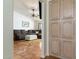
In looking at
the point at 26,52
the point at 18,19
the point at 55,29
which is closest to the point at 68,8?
the point at 55,29

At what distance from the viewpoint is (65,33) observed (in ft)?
11.7

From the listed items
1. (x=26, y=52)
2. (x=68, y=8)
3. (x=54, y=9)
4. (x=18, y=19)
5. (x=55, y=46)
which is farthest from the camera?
(x=18, y=19)

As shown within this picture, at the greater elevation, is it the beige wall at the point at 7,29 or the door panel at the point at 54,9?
the door panel at the point at 54,9

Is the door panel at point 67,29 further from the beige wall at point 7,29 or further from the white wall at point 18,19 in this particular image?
the white wall at point 18,19

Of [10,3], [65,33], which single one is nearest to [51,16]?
[65,33]

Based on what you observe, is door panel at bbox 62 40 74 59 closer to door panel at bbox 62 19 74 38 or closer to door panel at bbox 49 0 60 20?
door panel at bbox 62 19 74 38

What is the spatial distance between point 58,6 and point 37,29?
974cm

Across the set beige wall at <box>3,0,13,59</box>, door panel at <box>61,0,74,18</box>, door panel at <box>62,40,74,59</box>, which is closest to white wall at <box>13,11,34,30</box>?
door panel at <box>61,0,74,18</box>

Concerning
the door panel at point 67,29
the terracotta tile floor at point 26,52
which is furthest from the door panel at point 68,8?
the terracotta tile floor at point 26,52

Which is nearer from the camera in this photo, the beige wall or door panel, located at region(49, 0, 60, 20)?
the beige wall

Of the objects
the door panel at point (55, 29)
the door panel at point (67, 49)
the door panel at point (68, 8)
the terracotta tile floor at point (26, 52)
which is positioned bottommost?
the terracotta tile floor at point (26, 52)

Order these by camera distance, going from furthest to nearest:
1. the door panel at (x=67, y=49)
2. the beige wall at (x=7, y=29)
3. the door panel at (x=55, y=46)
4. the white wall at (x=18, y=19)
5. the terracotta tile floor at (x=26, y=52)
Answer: the white wall at (x=18, y=19)
the terracotta tile floor at (x=26, y=52)
the door panel at (x=55, y=46)
the door panel at (x=67, y=49)
the beige wall at (x=7, y=29)

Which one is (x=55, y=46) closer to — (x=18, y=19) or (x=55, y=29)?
(x=55, y=29)

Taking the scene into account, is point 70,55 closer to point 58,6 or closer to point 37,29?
point 58,6
